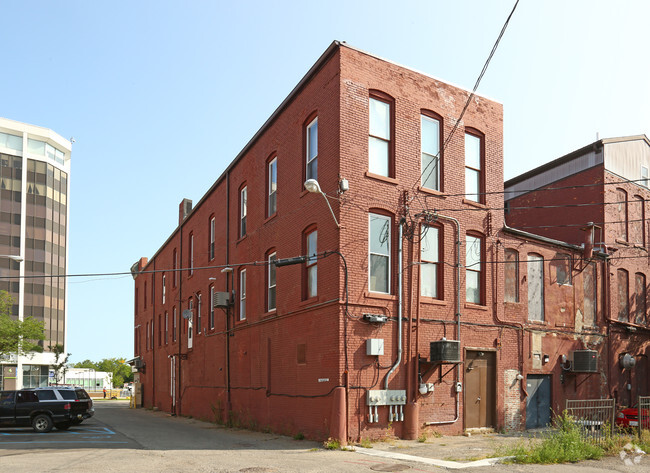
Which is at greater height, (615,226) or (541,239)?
(615,226)

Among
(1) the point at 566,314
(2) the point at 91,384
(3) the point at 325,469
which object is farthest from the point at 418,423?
(2) the point at 91,384

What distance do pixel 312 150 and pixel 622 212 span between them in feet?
46.0

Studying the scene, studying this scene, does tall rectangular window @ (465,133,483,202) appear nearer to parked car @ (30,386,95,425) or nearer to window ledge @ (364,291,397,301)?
window ledge @ (364,291,397,301)

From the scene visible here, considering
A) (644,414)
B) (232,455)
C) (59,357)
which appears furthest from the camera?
(59,357)

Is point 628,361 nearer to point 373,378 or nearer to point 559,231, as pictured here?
point 559,231

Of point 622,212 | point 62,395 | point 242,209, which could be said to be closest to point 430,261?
point 242,209

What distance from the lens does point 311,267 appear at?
19531 millimetres

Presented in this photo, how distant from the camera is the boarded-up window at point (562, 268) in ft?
75.8

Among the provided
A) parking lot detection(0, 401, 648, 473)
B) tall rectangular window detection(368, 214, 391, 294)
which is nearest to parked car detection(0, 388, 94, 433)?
parking lot detection(0, 401, 648, 473)

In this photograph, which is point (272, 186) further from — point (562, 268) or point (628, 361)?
point (628, 361)

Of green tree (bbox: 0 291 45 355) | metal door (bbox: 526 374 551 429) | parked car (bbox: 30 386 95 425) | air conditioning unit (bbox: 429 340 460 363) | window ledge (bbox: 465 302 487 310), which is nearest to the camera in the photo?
air conditioning unit (bbox: 429 340 460 363)

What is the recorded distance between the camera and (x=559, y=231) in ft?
90.2

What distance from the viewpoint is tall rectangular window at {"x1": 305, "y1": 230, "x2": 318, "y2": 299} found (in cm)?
1925

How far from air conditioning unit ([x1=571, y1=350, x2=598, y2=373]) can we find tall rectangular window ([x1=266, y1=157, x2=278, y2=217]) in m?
11.2
